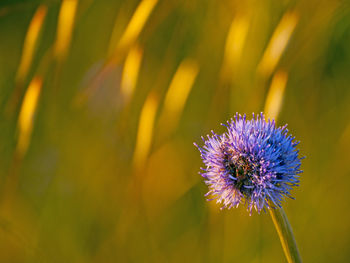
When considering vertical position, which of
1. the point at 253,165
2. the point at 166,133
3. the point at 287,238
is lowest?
the point at 287,238

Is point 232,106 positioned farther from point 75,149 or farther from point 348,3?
point 75,149

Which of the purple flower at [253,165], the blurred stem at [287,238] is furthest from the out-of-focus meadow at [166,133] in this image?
the blurred stem at [287,238]

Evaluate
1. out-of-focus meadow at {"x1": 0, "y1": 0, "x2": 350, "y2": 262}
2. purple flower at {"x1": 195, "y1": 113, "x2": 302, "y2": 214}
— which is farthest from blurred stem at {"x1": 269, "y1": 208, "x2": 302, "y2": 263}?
out-of-focus meadow at {"x1": 0, "y1": 0, "x2": 350, "y2": 262}

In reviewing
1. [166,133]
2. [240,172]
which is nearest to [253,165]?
[240,172]

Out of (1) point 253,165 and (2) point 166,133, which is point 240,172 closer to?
(1) point 253,165

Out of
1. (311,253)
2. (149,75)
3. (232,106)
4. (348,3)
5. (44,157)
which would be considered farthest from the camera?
(149,75)

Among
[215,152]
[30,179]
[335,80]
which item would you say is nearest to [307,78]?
[335,80]
